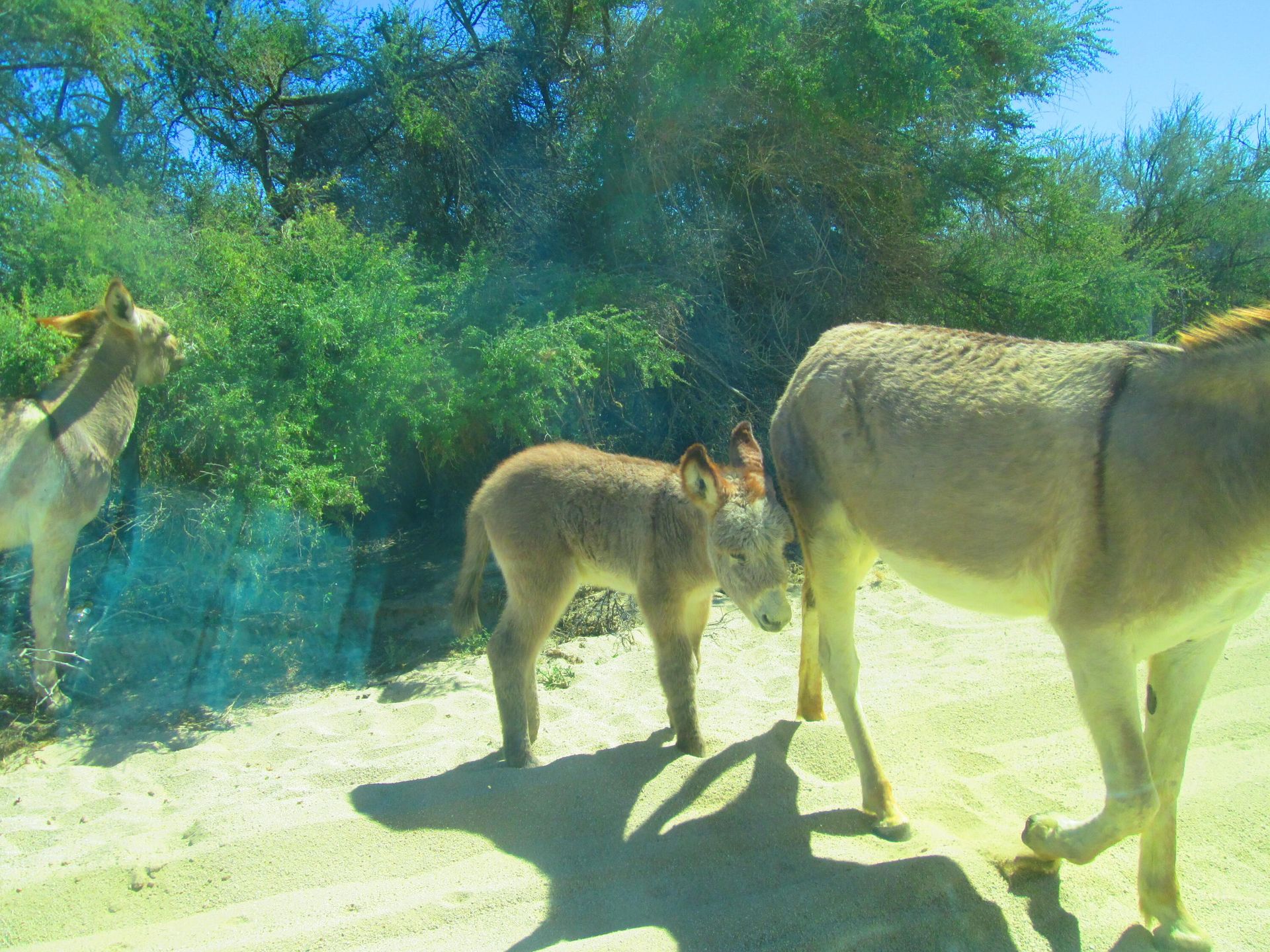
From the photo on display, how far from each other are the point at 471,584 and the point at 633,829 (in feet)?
6.87

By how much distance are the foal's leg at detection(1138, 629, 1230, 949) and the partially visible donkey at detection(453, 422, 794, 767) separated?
1.57 metres

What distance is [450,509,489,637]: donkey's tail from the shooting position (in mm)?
5395

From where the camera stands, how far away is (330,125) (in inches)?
413

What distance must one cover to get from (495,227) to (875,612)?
5.96 meters

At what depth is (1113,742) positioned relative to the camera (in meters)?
2.93

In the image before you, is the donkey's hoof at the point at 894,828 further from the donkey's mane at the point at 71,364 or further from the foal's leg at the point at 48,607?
the donkey's mane at the point at 71,364

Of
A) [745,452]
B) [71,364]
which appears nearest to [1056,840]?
[745,452]

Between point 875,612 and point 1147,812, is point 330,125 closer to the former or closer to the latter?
point 875,612

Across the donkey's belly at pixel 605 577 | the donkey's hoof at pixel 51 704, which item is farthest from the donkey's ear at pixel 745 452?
the donkey's hoof at pixel 51 704

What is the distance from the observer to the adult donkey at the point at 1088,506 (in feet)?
9.33

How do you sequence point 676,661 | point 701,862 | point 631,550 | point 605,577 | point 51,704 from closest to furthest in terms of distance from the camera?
point 701,862 → point 676,661 → point 631,550 → point 605,577 → point 51,704

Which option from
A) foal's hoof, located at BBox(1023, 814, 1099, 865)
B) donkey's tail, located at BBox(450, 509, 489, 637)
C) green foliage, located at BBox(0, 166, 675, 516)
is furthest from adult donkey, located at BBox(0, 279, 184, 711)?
foal's hoof, located at BBox(1023, 814, 1099, 865)

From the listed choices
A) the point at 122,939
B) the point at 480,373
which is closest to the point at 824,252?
the point at 480,373

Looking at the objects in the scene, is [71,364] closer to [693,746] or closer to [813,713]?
[693,746]
